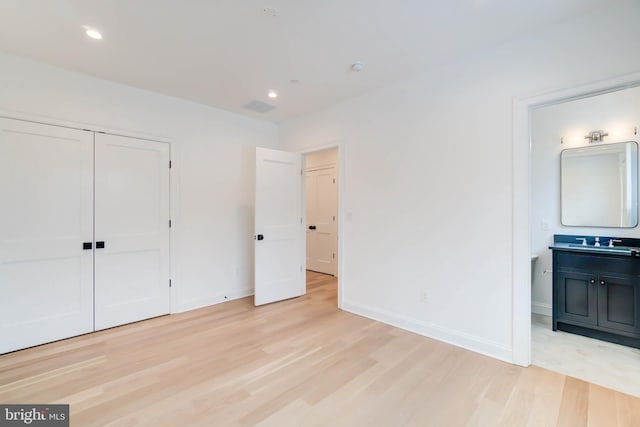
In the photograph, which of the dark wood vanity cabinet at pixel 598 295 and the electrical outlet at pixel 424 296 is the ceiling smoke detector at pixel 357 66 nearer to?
the electrical outlet at pixel 424 296

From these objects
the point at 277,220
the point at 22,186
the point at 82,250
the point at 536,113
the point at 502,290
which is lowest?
the point at 502,290

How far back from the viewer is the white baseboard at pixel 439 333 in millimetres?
2525

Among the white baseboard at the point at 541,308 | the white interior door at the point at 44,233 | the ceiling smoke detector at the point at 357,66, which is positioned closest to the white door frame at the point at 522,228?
the ceiling smoke detector at the point at 357,66

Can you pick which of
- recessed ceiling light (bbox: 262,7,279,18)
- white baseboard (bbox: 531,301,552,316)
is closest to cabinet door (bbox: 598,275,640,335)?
white baseboard (bbox: 531,301,552,316)

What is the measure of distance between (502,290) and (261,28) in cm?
296

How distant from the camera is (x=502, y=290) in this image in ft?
8.28

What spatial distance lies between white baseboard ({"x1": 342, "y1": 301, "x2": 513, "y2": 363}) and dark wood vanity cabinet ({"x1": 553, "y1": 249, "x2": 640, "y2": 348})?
3.56 feet

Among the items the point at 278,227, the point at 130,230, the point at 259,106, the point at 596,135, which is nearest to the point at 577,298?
the point at 596,135

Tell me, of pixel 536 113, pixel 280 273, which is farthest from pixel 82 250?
pixel 536 113

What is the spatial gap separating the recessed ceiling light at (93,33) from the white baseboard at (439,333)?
365 cm

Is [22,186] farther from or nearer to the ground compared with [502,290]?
farther from the ground

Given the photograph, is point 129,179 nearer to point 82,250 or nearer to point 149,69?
point 82,250

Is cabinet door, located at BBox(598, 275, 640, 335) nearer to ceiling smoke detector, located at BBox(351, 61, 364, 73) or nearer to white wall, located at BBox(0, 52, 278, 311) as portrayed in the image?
ceiling smoke detector, located at BBox(351, 61, 364, 73)

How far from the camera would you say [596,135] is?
3.25 meters
